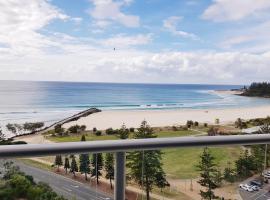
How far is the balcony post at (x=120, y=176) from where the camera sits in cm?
188

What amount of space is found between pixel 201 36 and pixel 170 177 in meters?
93.3

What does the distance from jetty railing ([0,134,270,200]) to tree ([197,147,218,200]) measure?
0.48 ft

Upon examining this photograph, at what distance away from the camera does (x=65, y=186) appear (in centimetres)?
186

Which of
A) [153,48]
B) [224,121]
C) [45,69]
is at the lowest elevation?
[224,121]

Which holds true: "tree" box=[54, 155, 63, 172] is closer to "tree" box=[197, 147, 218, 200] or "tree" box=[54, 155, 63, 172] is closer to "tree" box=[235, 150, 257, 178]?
"tree" box=[197, 147, 218, 200]

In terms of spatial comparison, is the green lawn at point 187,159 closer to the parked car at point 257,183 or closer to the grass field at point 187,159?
the grass field at point 187,159

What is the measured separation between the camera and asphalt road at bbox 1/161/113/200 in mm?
1805

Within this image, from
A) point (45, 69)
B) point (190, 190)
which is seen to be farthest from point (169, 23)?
point (190, 190)

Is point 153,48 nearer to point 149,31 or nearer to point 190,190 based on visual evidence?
point 149,31

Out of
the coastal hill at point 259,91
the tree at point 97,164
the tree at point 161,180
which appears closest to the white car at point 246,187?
the tree at point 161,180

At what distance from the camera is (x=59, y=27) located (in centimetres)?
7825

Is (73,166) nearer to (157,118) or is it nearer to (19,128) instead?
(19,128)

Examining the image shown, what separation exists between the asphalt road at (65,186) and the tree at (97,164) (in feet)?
0.26

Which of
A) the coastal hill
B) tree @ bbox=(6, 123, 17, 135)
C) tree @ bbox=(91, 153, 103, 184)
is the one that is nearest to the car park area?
tree @ bbox=(91, 153, 103, 184)
